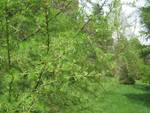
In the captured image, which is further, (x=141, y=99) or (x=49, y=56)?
(x=141, y=99)

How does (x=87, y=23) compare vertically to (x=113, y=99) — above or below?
above

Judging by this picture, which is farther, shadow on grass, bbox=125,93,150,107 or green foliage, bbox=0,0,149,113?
shadow on grass, bbox=125,93,150,107

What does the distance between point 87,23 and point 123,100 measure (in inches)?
725

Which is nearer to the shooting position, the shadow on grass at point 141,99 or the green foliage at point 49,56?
the green foliage at point 49,56

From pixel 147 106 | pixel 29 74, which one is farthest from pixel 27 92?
pixel 147 106

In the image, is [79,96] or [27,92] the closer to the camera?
[27,92]

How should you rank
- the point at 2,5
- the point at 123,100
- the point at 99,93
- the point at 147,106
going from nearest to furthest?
the point at 2,5
the point at 99,93
the point at 147,106
the point at 123,100

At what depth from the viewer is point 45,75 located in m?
2.98

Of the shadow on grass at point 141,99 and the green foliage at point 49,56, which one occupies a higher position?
the green foliage at point 49,56

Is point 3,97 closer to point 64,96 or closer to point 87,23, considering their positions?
point 64,96

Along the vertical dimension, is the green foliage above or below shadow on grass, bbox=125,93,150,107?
above

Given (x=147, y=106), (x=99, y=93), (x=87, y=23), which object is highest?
(x=87, y=23)

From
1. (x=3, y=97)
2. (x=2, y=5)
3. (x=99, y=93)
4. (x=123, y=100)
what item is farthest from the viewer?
(x=123, y=100)

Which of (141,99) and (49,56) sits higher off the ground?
(49,56)
